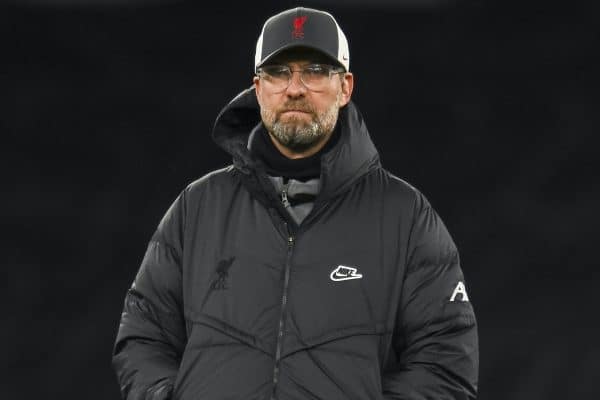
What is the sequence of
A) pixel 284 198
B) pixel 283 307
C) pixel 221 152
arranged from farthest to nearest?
pixel 221 152
pixel 284 198
pixel 283 307

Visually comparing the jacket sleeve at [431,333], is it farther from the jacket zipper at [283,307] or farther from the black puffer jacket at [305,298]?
the jacket zipper at [283,307]

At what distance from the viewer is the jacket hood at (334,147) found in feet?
6.11

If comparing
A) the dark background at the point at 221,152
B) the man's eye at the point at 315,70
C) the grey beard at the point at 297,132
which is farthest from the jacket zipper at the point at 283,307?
the dark background at the point at 221,152

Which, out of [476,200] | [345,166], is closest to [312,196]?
[345,166]

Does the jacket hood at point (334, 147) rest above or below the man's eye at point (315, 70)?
below

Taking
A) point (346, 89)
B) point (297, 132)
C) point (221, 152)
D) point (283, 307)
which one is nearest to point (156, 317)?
point (283, 307)

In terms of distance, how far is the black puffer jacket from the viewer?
176 centimetres

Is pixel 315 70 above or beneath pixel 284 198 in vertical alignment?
above

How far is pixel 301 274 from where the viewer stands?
71.0 inches

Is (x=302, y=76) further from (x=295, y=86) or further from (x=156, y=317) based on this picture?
(x=156, y=317)

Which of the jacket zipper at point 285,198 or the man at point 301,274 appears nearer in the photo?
the man at point 301,274

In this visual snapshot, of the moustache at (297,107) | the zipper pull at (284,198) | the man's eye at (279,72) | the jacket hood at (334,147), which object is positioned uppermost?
the man's eye at (279,72)

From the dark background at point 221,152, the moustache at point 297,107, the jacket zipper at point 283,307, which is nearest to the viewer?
the jacket zipper at point 283,307

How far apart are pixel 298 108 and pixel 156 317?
0.39 meters
